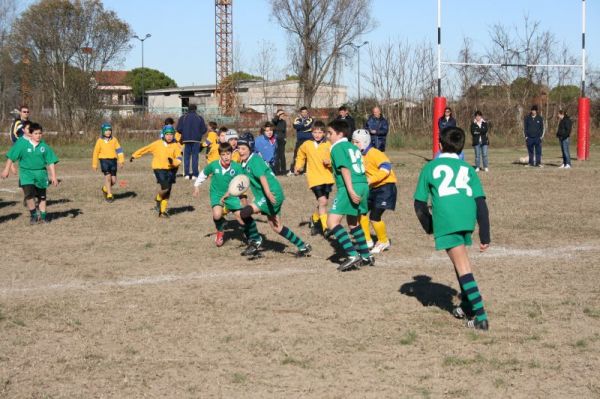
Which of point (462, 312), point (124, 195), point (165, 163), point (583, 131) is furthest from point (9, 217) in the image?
point (583, 131)

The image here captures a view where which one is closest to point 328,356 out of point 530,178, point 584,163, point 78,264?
point 78,264

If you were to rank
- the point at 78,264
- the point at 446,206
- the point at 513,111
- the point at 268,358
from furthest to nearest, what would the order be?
the point at 513,111
the point at 78,264
the point at 446,206
the point at 268,358

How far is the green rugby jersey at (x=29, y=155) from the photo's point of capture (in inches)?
521

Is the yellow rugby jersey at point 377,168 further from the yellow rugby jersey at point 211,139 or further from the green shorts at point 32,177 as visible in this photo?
the yellow rugby jersey at point 211,139

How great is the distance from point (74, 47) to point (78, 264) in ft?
128

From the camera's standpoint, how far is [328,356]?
19.6 ft

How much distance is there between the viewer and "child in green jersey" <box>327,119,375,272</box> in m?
9.00

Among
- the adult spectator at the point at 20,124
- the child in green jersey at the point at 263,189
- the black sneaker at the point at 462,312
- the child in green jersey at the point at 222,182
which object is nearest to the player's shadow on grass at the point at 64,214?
the adult spectator at the point at 20,124

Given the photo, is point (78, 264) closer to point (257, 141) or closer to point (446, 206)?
point (446, 206)

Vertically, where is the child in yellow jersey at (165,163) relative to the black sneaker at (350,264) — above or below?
above

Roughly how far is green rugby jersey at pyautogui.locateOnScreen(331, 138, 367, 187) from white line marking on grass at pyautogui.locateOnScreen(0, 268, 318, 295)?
4.02 feet

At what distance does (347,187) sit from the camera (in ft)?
29.5

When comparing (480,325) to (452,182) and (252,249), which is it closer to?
(452,182)

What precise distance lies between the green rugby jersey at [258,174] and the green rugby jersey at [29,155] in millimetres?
4768
